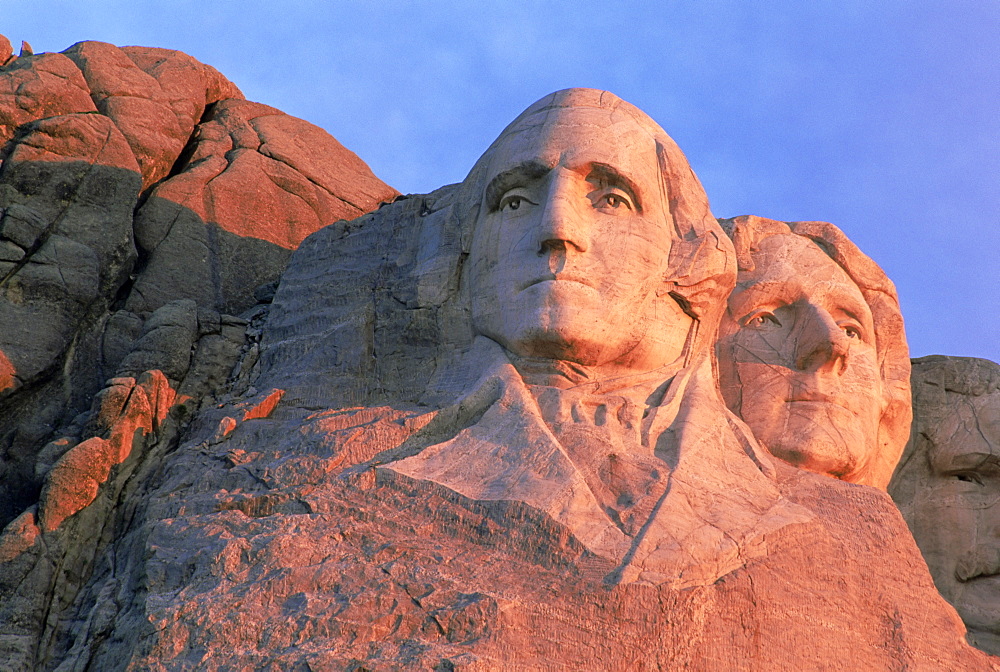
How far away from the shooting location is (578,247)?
8.93 metres

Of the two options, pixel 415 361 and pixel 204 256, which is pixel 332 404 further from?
pixel 204 256

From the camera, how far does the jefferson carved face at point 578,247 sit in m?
8.84

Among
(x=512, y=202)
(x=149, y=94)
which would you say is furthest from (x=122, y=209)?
(x=512, y=202)

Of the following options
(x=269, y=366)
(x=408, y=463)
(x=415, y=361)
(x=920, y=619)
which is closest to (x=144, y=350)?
(x=269, y=366)

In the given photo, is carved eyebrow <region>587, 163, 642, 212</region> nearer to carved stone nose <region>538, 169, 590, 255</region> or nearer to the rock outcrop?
carved stone nose <region>538, 169, 590, 255</region>

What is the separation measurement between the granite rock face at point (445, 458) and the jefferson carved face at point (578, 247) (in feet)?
0.06

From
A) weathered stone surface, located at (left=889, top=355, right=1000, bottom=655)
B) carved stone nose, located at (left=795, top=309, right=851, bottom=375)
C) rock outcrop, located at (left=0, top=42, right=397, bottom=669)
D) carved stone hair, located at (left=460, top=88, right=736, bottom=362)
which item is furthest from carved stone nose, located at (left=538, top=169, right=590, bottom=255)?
weathered stone surface, located at (left=889, top=355, right=1000, bottom=655)

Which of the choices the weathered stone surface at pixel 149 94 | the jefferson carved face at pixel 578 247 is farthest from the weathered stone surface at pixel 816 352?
the weathered stone surface at pixel 149 94

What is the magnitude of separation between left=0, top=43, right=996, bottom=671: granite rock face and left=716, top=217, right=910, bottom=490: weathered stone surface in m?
0.22

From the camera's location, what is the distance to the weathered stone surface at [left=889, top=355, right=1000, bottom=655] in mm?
10070

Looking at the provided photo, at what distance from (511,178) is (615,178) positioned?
Result: 677mm

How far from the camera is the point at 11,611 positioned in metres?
7.97

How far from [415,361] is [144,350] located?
178cm

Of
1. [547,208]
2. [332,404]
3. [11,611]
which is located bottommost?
[11,611]
